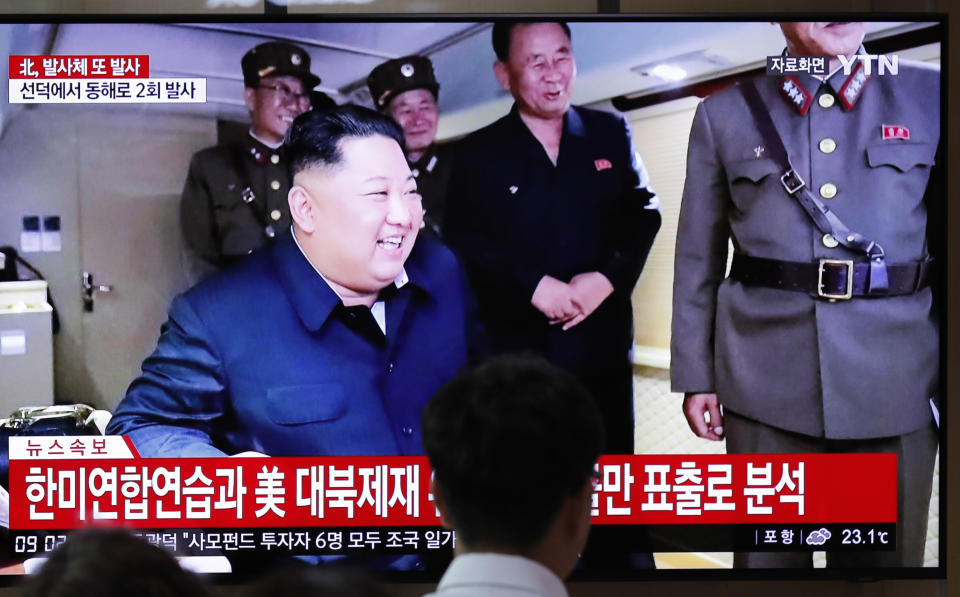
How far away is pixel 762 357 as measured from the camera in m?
2.60

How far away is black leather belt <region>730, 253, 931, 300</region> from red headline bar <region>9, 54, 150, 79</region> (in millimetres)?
1656

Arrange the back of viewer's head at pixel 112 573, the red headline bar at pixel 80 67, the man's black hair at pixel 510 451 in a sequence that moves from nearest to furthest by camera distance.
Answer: the back of viewer's head at pixel 112 573 → the man's black hair at pixel 510 451 → the red headline bar at pixel 80 67

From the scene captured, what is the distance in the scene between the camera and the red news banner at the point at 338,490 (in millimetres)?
2547

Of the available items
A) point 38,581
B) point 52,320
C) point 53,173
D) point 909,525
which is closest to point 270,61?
point 53,173

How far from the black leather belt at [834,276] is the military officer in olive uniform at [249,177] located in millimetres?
1253

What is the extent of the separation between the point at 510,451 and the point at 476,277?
147 centimetres

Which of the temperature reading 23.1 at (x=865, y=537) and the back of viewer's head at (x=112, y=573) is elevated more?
the back of viewer's head at (x=112, y=573)

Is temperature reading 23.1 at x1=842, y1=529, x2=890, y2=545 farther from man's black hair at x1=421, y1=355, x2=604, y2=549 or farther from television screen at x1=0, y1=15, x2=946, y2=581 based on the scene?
man's black hair at x1=421, y1=355, x2=604, y2=549

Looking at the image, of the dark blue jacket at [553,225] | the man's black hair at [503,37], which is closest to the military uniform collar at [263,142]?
the dark blue jacket at [553,225]

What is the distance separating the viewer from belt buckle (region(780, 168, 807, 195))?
2.56 m

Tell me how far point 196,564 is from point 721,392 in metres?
1.42

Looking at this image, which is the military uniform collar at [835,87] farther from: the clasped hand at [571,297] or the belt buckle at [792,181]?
the clasped hand at [571,297]

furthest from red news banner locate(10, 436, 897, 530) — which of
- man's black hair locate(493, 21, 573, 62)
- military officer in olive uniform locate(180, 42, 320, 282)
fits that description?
man's black hair locate(493, 21, 573, 62)

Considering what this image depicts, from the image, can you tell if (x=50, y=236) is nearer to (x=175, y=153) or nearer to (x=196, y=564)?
(x=175, y=153)
